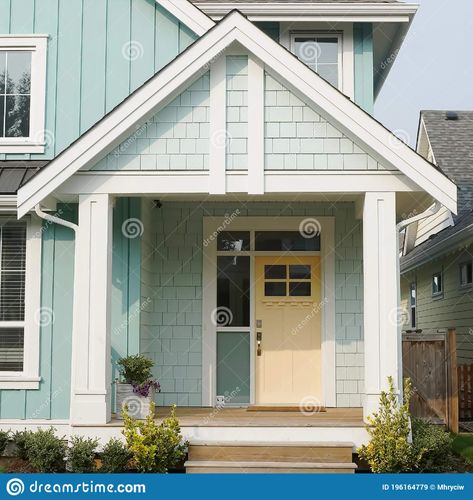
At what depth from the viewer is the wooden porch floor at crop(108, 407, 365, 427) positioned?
935 centimetres

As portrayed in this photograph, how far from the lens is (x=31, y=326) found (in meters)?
10.7

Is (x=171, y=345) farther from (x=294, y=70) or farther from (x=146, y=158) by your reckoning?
(x=294, y=70)

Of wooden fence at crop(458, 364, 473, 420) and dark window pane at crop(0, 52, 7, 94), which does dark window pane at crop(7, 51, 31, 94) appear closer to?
dark window pane at crop(0, 52, 7, 94)

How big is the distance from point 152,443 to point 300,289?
13.8 ft

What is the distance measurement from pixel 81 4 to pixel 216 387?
606cm

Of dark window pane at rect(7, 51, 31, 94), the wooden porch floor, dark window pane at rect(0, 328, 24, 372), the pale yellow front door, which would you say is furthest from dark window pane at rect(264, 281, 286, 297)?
dark window pane at rect(7, 51, 31, 94)

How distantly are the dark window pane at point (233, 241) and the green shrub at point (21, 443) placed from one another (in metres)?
4.14

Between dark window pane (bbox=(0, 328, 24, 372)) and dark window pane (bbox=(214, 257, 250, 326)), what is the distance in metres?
2.93

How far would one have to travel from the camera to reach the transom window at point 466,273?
15.8 metres

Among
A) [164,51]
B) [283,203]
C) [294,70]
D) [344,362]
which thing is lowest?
[344,362]

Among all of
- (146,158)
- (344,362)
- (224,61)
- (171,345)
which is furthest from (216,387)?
(224,61)

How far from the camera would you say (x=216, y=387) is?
38.9 feet

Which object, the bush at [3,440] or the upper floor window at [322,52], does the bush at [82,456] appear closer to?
the bush at [3,440]

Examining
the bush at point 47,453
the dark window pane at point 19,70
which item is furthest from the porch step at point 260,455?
the dark window pane at point 19,70
